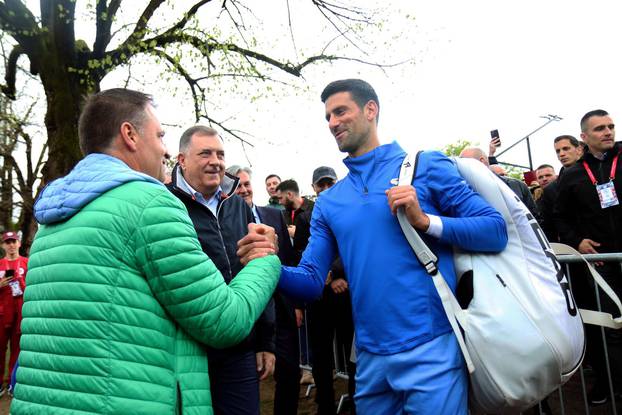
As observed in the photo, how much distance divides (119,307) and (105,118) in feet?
2.28

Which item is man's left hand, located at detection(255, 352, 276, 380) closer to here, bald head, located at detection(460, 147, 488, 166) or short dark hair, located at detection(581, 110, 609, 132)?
bald head, located at detection(460, 147, 488, 166)

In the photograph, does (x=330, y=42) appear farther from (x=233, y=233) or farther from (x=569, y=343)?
(x=569, y=343)

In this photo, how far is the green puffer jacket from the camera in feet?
4.75

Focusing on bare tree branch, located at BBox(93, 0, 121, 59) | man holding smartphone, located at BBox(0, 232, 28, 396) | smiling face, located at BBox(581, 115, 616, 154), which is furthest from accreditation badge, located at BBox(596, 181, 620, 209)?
bare tree branch, located at BBox(93, 0, 121, 59)

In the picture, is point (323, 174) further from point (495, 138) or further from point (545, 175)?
point (545, 175)

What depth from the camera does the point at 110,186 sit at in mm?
1548

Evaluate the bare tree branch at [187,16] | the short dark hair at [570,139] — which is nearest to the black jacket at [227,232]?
the short dark hair at [570,139]

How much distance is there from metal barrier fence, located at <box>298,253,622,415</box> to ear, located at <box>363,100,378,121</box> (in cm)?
196

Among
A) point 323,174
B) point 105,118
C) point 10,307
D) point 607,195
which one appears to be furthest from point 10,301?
point 607,195

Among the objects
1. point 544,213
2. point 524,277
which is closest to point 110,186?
point 524,277

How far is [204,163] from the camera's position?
9.68 feet

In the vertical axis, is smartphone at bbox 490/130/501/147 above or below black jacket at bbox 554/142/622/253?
above

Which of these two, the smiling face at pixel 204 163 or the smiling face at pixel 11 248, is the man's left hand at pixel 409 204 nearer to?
the smiling face at pixel 204 163

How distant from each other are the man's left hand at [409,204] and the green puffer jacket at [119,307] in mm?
756
